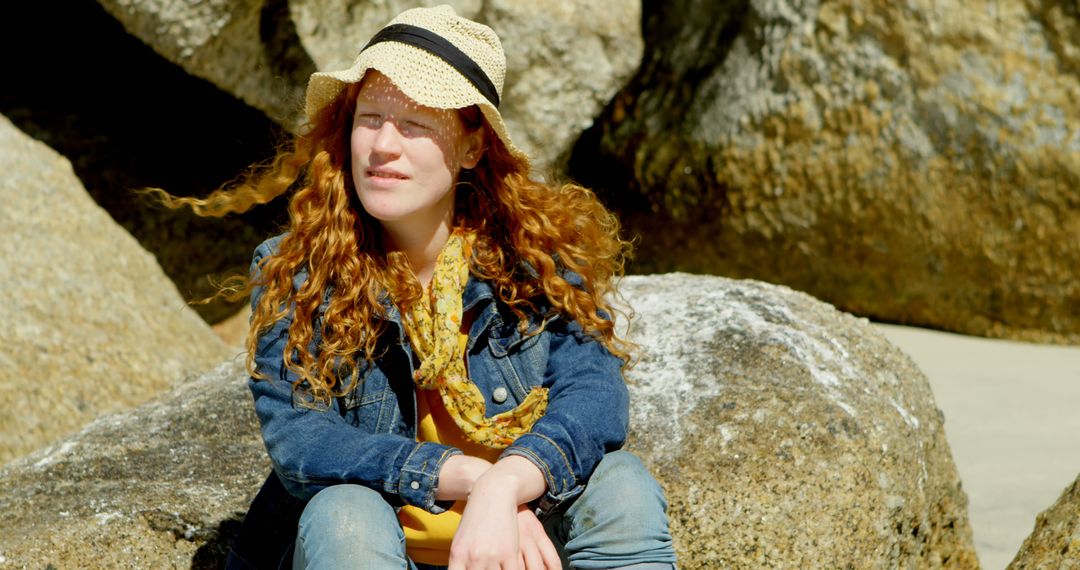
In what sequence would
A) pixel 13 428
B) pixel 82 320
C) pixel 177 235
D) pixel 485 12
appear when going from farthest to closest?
1. pixel 177 235
2. pixel 485 12
3. pixel 82 320
4. pixel 13 428

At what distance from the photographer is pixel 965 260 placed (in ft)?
16.7

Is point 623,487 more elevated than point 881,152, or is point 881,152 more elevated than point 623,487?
point 623,487

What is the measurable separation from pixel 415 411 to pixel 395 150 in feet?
1.66

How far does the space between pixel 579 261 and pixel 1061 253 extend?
286cm

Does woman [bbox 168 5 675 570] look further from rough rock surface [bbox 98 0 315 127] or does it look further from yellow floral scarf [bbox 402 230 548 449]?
rough rock surface [bbox 98 0 315 127]

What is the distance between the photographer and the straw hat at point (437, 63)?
248 cm

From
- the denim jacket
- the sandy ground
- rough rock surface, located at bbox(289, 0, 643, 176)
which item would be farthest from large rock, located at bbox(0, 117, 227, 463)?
the sandy ground

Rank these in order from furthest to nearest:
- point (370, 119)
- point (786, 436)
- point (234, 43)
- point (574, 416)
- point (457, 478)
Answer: point (234, 43), point (786, 436), point (370, 119), point (574, 416), point (457, 478)

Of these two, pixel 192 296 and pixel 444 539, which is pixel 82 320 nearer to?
pixel 192 296

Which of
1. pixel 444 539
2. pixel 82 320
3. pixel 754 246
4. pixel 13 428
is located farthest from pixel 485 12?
pixel 444 539

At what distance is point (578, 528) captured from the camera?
2391 millimetres

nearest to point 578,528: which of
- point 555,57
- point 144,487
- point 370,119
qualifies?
point 370,119

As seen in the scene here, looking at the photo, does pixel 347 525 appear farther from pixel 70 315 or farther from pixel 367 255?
pixel 70 315

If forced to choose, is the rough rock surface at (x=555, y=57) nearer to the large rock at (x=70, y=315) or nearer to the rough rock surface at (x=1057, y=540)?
the large rock at (x=70, y=315)
